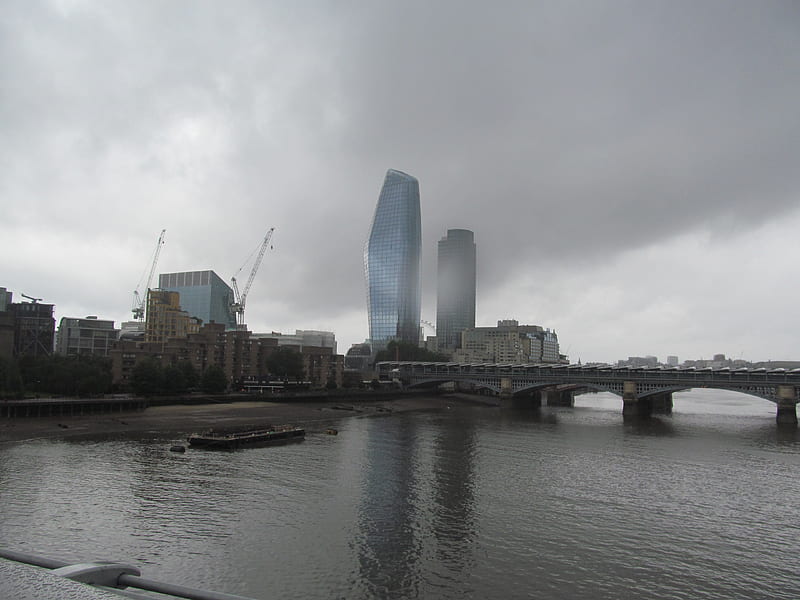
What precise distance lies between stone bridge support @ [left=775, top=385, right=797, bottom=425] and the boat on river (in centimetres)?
8118

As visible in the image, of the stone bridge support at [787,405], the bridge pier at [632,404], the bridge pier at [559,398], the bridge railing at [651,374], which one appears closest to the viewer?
the stone bridge support at [787,405]

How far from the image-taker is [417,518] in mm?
35250

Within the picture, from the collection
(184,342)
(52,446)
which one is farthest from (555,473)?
(184,342)

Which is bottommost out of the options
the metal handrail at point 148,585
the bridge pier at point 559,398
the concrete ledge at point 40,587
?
the bridge pier at point 559,398

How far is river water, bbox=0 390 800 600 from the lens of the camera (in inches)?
1017

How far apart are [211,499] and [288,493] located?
207 inches

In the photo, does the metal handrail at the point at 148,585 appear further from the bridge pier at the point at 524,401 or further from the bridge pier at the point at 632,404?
the bridge pier at the point at 524,401

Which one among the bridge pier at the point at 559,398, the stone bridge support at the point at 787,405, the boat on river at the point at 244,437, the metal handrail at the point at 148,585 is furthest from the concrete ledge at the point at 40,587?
the bridge pier at the point at 559,398

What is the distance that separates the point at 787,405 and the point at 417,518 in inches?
3621

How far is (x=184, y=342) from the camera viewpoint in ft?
456

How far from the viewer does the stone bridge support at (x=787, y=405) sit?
9751 centimetres

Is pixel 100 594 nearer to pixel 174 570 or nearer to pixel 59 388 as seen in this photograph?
pixel 174 570

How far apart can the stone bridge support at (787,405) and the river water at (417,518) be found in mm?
40404

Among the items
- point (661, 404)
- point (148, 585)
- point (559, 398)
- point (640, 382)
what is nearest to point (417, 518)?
point (148, 585)
